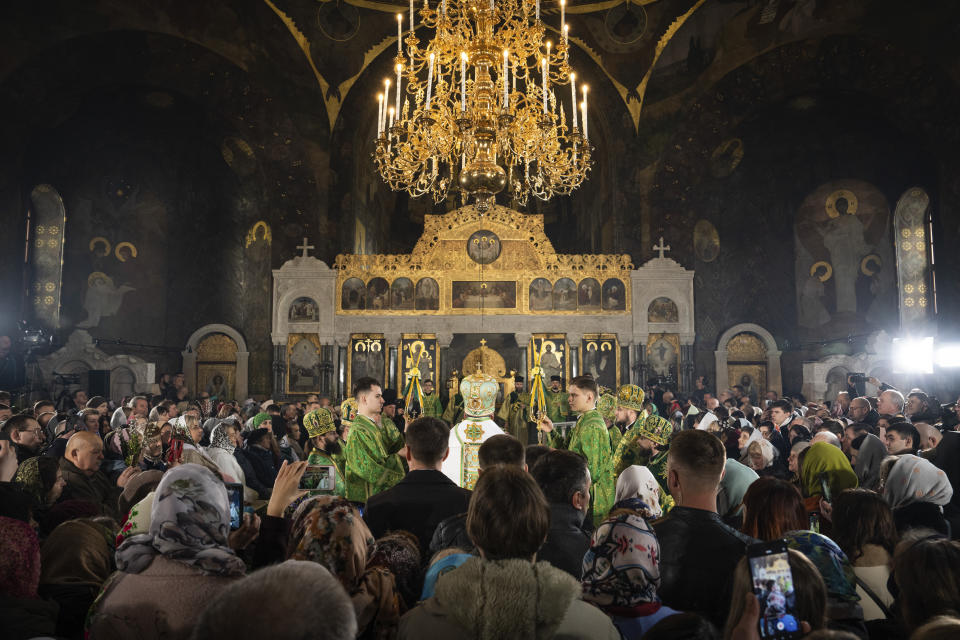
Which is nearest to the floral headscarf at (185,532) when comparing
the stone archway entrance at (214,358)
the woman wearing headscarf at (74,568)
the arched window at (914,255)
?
the woman wearing headscarf at (74,568)

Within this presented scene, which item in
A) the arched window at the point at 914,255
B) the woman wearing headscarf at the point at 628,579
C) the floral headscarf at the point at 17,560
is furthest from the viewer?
the arched window at the point at 914,255

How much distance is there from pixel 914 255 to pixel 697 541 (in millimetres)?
21798

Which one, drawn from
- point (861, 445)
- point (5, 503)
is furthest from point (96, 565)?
point (861, 445)

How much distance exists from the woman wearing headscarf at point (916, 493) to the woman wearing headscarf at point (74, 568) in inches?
187

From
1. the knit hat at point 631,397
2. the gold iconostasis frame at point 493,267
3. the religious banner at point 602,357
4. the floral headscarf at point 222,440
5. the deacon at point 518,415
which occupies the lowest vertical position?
the deacon at point 518,415

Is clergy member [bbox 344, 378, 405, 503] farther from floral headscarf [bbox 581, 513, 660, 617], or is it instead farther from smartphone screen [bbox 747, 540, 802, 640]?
smartphone screen [bbox 747, 540, 802, 640]

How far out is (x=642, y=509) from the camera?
3215mm

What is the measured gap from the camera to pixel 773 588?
1714 mm

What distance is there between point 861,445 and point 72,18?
20891mm

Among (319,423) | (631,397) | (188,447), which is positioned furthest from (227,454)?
(631,397)

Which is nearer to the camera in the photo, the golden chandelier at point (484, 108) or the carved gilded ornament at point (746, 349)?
the golden chandelier at point (484, 108)

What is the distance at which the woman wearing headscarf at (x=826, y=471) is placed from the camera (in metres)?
5.61

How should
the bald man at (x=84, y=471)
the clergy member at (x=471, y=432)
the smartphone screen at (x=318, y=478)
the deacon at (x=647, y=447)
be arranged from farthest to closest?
the clergy member at (x=471, y=432) → the deacon at (x=647, y=447) → the bald man at (x=84, y=471) → the smartphone screen at (x=318, y=478)

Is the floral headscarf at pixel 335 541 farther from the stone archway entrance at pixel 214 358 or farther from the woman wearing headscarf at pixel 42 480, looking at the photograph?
the stone archway entrance at pixel 214 358
